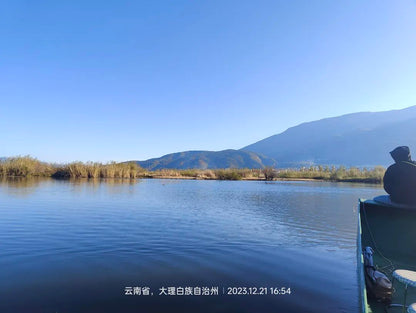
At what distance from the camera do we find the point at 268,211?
59.3ft

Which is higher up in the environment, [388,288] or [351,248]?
[388,288]

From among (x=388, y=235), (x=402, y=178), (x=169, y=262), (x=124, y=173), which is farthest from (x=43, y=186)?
(x=402, y=178)

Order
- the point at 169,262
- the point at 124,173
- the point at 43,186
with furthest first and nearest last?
the point at 124,173 → the point at 43,186 → the point at 169,262

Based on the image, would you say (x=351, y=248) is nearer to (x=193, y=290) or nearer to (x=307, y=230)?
(x=307, y=230)

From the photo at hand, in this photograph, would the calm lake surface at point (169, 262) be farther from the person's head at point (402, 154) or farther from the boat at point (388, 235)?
the person's head at point (402, 154)

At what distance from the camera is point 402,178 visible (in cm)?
662

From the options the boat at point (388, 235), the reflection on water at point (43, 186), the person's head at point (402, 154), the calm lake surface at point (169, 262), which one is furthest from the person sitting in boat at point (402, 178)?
the reflection on water at point (43, 186)

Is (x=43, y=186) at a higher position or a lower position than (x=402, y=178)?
lower

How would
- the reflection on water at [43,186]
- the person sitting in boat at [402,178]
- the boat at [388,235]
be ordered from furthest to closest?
the reflection on water at [43,186] < the boat at [388,235] < the person sitting in boat at [402,178]

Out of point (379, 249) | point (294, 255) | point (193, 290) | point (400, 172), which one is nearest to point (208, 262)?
point (193, 290)

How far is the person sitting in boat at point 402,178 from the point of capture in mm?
6504

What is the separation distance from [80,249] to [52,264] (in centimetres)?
145

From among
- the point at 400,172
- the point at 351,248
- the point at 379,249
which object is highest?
the point at 400,172

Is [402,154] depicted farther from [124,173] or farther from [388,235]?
[124,173]
